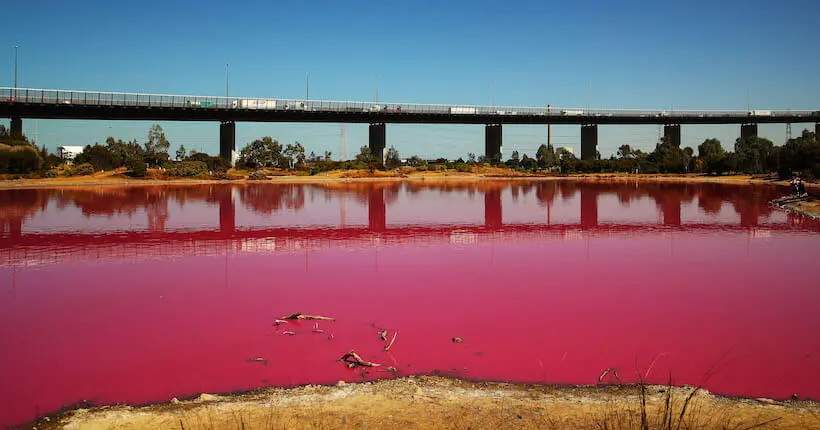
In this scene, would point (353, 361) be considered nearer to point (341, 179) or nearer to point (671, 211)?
point (671, 211)

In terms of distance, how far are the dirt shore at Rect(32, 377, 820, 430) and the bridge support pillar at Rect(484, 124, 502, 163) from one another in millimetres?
93228

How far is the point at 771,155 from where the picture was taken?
70.6 meters

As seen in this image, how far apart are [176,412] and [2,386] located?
2411 mm

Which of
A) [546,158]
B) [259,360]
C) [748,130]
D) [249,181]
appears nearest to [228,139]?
[249,181]

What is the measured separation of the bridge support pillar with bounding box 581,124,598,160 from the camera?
328ft

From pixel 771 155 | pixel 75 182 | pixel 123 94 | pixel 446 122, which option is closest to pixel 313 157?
pixel 446 122

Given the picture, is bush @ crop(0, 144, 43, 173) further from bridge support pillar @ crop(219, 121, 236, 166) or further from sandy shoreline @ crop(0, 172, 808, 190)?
bridge support pillar @ crop(219, 121, 236, 166)

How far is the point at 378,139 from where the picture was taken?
91.2 meters

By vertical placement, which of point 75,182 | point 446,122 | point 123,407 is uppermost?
point 446,122

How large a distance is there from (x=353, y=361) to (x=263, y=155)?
8492 cm

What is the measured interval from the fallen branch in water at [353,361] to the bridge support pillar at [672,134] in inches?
4217

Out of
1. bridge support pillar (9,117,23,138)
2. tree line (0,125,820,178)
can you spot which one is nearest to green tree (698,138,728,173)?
tree line (0,125,820,178)

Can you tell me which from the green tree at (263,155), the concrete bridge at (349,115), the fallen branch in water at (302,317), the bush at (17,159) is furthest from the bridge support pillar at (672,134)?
the fallen branch in water at (302,317)

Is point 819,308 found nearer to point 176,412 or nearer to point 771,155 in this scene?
point 176,412
